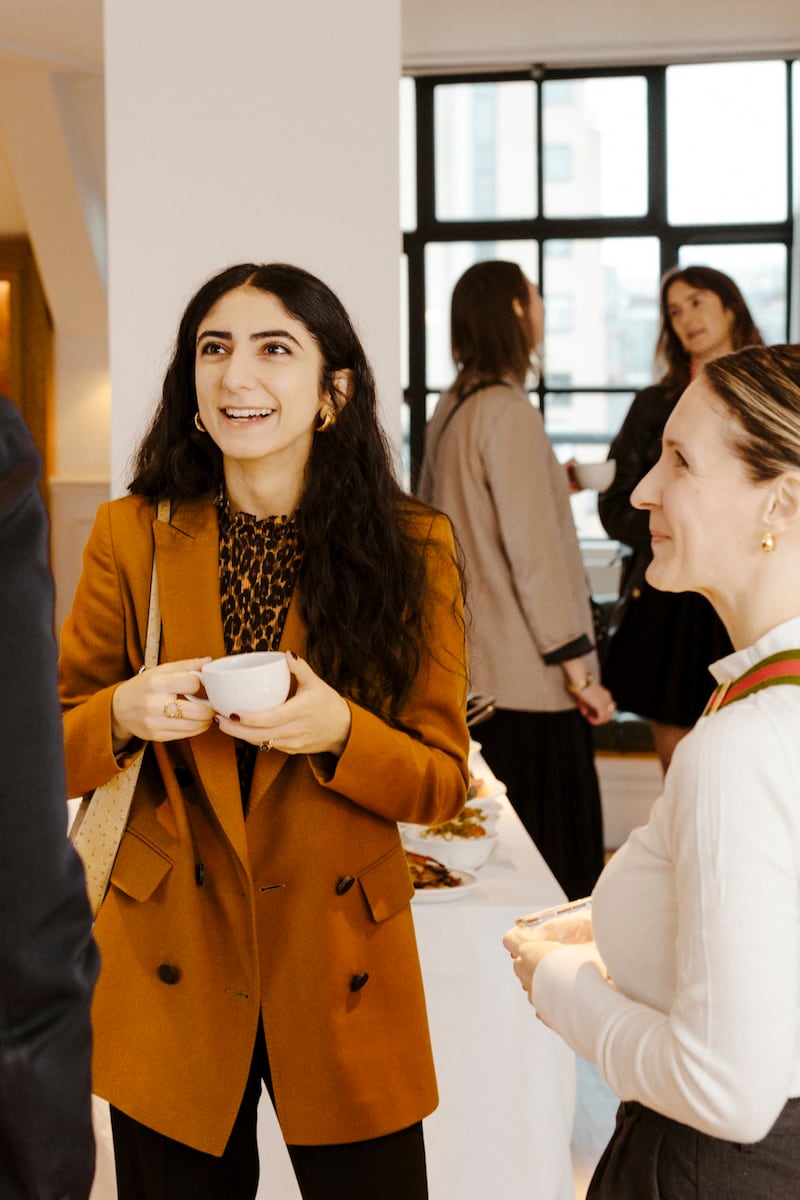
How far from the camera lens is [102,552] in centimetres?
159

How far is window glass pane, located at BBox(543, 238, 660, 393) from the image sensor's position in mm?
6805

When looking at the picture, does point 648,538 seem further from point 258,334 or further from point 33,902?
point 33,902

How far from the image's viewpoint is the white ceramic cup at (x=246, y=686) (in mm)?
1354

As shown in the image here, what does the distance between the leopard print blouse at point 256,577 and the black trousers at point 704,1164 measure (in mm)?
699

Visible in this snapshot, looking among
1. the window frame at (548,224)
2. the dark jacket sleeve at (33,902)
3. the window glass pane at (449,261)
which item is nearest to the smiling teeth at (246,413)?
the dark jacket sleeve at (33,902)

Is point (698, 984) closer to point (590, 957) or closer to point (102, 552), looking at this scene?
point (590, 957)

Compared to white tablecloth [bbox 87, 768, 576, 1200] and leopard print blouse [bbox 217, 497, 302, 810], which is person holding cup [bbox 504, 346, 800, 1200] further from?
white tablecloth [bbox 87, 768, 576, 1200]

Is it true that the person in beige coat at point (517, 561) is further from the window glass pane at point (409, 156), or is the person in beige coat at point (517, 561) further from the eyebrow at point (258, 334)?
the window glass pane at point (409, 156)

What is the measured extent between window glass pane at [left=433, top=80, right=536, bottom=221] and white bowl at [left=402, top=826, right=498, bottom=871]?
4999 mm

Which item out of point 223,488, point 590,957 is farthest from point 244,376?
point 590,957

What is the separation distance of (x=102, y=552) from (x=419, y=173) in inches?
221

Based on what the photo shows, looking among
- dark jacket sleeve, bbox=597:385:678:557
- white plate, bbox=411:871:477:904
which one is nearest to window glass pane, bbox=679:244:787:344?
dark jacket sleeve, bbox=597:385:678:557

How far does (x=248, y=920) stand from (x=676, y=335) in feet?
8.91

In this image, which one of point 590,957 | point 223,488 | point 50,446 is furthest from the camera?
point 50,446
